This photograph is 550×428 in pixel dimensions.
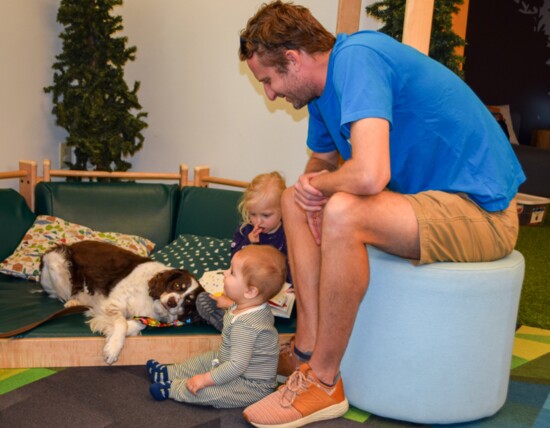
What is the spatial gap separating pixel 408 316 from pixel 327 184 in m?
0.44

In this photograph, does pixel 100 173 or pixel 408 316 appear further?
pixel 100 173

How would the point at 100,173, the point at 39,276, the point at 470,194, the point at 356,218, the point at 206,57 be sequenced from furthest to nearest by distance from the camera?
the point at 206,57
the point at 100,173
the point at 39,276
the point at 470,194
the point at 356,218

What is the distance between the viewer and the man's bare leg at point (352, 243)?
1696 millimetres

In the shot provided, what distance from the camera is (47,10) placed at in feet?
12.9

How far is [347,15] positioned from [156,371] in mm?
1792

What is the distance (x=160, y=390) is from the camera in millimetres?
1936

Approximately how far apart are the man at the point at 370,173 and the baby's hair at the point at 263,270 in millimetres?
114

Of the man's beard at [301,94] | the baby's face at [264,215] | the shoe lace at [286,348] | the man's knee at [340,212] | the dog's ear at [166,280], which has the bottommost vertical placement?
the shoe lace at [286,348]

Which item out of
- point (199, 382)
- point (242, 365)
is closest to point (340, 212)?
point (242, 365)

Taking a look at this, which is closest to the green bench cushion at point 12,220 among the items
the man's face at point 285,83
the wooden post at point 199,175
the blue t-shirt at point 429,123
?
the wooden post at point 199,175

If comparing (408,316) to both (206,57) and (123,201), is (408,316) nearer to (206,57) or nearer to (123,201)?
(123,201)

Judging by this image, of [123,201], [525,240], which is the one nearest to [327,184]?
[123,201]

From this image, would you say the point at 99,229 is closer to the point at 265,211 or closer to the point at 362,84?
the point at 265,211

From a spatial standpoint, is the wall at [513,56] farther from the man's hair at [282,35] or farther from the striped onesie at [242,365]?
the striped onesie at [242,365]
